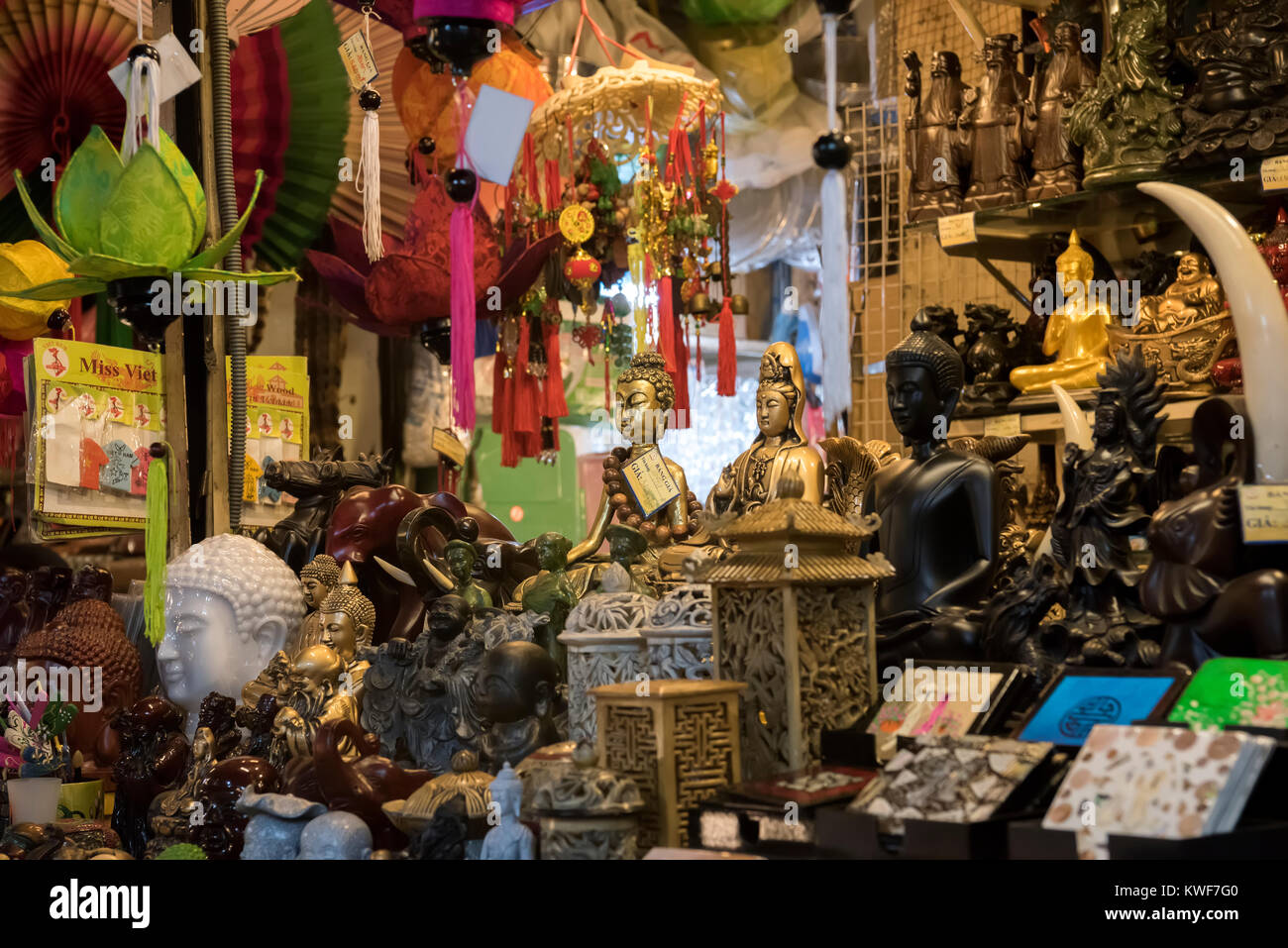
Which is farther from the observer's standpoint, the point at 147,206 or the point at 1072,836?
the point at 147,206

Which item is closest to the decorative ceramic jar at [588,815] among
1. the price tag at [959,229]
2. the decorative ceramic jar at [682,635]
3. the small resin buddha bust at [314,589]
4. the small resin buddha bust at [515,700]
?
the decorative ceramic jar at [682,635]

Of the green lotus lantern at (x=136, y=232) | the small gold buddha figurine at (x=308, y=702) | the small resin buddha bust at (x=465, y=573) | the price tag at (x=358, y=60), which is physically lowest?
the small gold buddha figurine at (x=308, y=702)

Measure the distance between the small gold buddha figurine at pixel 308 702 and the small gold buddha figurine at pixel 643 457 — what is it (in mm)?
725

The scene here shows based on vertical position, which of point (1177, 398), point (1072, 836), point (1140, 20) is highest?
point (1140, 20)

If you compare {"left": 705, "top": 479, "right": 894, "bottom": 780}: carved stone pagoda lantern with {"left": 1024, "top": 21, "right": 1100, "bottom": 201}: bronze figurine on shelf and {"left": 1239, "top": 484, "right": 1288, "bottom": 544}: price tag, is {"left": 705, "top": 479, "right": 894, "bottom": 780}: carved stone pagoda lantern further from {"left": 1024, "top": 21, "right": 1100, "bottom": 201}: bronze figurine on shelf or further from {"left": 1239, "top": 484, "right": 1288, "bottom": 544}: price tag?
{"left": 1024, "top": 21, "right": 1100, "bottom": 201}: bronze figurine on shelf

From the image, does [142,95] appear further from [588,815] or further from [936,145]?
[936,145]

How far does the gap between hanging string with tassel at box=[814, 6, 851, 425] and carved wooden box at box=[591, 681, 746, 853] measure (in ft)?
2.90

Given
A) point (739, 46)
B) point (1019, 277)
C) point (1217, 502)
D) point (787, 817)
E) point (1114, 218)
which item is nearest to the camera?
point (787, 817)

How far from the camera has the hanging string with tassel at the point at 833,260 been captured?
251 cm

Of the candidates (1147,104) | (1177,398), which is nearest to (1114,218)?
(1147,104)

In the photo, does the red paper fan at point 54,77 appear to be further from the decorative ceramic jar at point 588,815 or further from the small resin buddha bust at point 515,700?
the decorative ceramic jar at point 588,815
